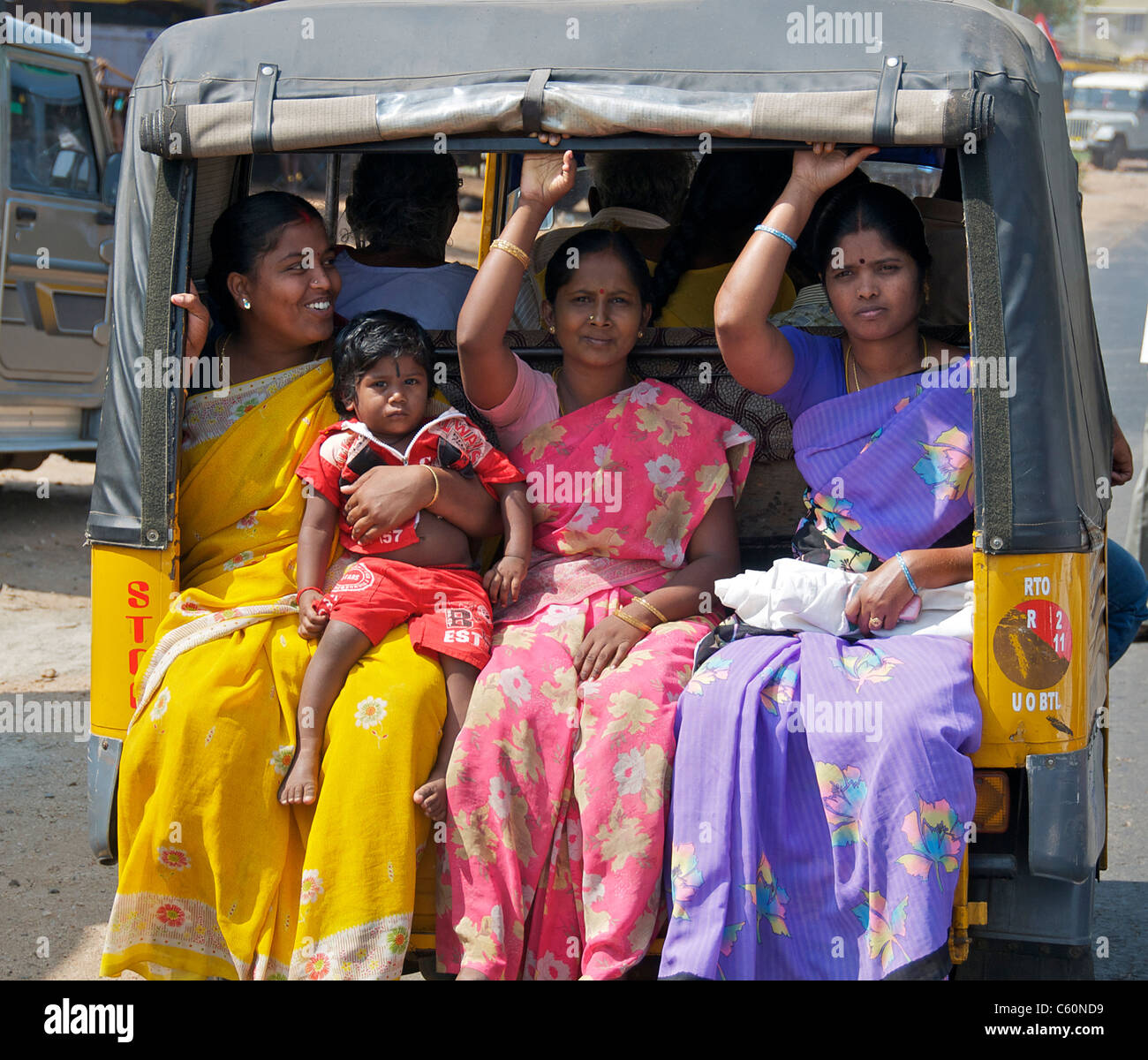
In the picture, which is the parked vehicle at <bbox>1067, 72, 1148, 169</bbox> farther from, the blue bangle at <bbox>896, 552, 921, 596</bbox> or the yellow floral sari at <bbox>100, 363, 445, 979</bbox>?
the yellow floral sari at <bbox>100, 363, 445, 979</bbox>

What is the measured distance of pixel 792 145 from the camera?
2596 mm

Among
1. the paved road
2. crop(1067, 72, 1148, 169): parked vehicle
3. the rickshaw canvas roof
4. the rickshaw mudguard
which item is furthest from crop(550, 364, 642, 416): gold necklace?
crop(1067, 72, 1148, 169): parked vehicle

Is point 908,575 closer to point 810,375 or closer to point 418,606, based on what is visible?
point 810,375

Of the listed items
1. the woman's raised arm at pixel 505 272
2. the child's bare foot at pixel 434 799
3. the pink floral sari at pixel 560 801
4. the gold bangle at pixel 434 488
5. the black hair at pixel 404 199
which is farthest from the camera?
the black hair at pixel 404 199

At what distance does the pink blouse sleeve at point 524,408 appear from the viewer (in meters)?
3.18

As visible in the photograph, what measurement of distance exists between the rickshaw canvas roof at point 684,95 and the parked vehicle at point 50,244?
16.9ft

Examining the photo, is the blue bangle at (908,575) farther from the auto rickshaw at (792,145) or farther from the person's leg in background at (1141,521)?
the person's leg in background at (1141,521)

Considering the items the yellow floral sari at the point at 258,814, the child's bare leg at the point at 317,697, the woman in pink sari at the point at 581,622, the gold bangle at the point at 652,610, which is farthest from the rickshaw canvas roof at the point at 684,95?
the gold bangle at the point at 652,610

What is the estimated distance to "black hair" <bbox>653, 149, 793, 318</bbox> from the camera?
3.77 metres

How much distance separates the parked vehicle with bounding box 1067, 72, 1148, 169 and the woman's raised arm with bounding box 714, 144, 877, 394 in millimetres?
27368

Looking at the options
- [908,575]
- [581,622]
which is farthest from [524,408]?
[908,575]

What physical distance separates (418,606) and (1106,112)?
94.8 ft

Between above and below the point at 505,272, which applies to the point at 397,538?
below

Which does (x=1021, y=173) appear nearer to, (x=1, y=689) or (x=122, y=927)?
(x=122, y=927)
